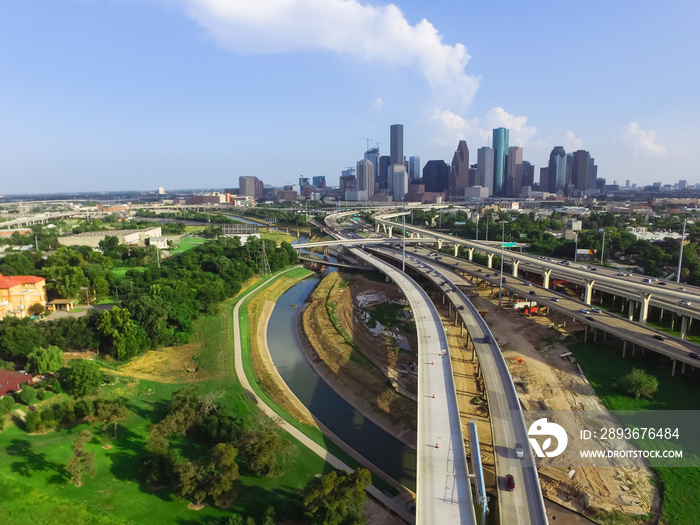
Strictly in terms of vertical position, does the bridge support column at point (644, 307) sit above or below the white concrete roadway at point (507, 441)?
above

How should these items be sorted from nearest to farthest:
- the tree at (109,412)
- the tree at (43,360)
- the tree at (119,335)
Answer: the tree at (109,412) → the tree at (43,360) → the tree at (119,335)

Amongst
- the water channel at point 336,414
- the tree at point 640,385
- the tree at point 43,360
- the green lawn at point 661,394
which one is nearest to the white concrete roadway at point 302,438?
the water channel at point 336,414

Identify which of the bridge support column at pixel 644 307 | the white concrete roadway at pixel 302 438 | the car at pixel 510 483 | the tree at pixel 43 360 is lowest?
the white concrete roadway at pixel 302 438

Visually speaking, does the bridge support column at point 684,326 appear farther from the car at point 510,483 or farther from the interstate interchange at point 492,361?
the car at point 510,483

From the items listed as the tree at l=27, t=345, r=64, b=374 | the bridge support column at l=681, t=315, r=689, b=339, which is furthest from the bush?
the bridge support column at l=681, t=315, r=689, b=339

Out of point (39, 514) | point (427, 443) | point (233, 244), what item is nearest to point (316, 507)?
point (427, 443)

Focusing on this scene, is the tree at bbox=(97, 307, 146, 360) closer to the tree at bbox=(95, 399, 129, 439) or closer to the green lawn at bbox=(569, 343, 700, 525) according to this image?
the tree at bbox=(95, 399, 129, 439)

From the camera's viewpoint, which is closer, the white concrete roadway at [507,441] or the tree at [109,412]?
the white concrete roadway at [507,441]

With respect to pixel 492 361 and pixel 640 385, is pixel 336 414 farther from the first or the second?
pixel 640 385
